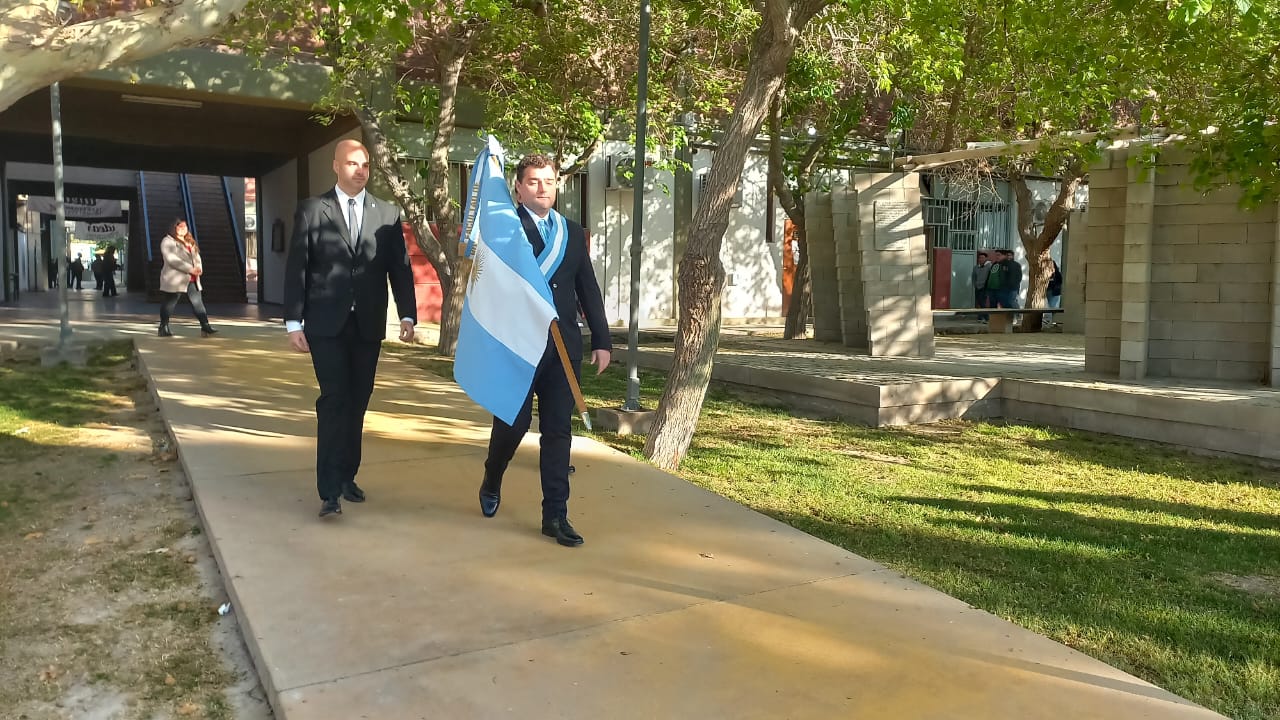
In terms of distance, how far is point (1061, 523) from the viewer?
5242 millimetres

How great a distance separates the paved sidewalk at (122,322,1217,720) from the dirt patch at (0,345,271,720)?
159 millimetres

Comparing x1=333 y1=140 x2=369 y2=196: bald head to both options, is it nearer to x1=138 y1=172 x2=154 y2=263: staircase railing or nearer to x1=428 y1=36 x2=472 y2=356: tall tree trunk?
x1=428 y1=36 x2=472 y2=356: tall tree trunk

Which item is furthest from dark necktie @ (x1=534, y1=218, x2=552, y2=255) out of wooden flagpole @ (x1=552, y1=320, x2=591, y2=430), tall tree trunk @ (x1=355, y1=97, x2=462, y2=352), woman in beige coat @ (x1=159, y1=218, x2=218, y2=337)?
woman in beige coat @ (x1=159, y1=218, x2=218, y2=337)

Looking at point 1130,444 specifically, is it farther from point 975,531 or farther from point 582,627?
point 582,627

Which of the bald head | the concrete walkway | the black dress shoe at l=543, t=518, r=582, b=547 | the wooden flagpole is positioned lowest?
the concrete walkway

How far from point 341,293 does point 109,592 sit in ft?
5.16

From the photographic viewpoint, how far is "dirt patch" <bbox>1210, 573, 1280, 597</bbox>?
4188mm

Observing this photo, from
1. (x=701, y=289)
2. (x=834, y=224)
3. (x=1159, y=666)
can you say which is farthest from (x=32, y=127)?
(x=1159, y=666)

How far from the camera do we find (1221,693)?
3.14 metres

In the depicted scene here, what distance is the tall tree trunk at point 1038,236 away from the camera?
57.9ft

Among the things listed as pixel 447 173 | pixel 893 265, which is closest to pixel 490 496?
pixel 447 173

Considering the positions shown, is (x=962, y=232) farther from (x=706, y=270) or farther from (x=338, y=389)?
(x=338, y=389)

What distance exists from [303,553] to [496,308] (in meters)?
1.32

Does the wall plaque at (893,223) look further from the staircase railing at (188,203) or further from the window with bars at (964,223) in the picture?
the staircase railing at (188,203)
